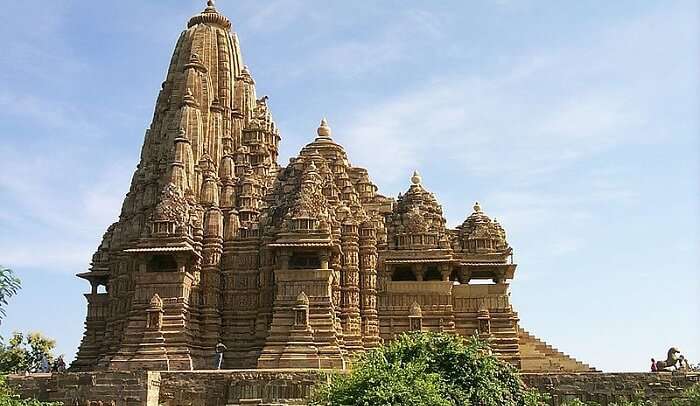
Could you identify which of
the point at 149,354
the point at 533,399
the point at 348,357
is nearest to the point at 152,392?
the point at 149,354

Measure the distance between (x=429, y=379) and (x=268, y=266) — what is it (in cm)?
1879

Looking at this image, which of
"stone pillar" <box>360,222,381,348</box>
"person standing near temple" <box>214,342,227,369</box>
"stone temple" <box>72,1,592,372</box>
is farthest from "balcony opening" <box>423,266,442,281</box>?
"person standing near temple" <box>214,342,227,369</box>

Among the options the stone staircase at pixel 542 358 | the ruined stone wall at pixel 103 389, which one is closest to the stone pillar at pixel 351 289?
the stone staircase at pixel 542 358

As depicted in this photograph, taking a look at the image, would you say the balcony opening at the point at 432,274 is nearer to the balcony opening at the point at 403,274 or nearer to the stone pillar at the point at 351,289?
the balcony opening at the point at 403,274

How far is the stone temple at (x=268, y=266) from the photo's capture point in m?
38.6

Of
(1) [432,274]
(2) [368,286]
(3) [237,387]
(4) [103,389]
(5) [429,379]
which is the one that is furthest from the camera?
(1) [432,274]

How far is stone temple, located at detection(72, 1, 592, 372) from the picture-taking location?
38.6 meters

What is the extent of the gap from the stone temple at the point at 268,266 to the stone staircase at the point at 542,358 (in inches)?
2.9

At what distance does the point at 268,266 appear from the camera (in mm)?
41125

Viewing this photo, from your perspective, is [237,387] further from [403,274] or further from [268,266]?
[403,274]

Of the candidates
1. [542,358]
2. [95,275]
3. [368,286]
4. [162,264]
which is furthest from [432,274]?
[95,275]

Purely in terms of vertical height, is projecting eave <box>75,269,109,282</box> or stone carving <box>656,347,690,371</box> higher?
projecting eave <box>75,269,109,282</box>

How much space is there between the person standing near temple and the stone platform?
7.00 m

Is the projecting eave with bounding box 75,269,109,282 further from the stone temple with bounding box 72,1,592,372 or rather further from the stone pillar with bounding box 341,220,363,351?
the stone pillar with bounding box 341,220,363,351
